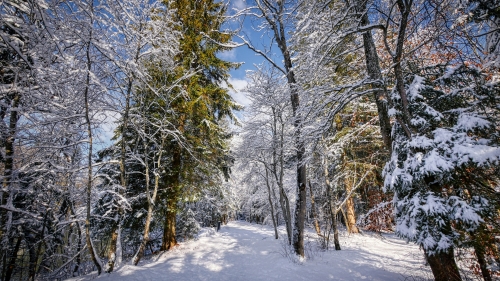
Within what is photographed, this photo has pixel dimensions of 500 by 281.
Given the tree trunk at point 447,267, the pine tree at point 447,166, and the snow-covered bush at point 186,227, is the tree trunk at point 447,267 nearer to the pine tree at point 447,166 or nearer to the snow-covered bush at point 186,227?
the pine tree at point 447,166

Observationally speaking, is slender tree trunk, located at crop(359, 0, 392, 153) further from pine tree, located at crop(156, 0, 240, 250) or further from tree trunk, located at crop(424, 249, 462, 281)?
pine tree, located at crop(156, 0, 240, 250)

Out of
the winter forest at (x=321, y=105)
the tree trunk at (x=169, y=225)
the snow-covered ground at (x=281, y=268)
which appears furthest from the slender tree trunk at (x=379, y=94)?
the tree trunk at (x=169, y=225)

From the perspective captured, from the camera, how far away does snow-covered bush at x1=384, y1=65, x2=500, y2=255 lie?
9.32 ft

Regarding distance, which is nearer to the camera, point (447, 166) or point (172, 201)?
point (447, 166)

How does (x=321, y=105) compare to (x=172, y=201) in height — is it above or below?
above

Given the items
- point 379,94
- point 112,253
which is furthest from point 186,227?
point 379,94

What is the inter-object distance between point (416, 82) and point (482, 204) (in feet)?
7.11

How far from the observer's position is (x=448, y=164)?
113 inches

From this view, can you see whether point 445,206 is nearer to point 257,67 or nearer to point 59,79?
point 59,79

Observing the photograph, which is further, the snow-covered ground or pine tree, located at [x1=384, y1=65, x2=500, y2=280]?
the snow-covered ground

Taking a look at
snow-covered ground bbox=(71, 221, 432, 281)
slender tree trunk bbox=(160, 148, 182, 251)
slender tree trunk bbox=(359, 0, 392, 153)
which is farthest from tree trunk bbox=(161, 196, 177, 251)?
slender tree trunk bbox=(359, 0, 392, 153)

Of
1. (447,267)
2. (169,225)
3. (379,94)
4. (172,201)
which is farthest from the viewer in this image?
(169,225)

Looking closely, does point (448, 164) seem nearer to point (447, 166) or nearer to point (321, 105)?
point (447, 166)

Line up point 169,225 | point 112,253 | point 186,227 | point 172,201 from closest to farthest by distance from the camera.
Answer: point 112,253
point 172,201
point 169,225
point 186,227
